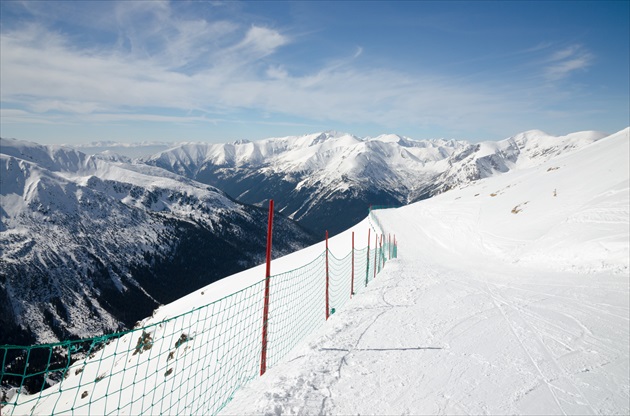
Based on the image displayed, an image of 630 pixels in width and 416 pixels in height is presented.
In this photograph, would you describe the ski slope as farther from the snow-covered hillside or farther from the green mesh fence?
the green mesh fence

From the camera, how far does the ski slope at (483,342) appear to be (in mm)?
6367

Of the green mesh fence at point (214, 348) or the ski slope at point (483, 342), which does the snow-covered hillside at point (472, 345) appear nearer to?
the ski slope at point (483, 342)

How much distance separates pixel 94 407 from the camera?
112ft

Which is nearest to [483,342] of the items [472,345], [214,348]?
[472,345]

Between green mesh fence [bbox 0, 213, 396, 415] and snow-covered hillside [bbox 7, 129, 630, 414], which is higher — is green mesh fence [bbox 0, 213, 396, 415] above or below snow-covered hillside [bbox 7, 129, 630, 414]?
below

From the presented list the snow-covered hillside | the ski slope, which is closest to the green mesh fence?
the snow-covered hillside

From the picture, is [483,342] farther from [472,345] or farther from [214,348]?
[214,348]

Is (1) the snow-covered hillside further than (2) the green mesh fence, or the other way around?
(1) the snow-covered hillside

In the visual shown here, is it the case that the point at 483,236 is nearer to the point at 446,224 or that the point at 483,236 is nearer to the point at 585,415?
the point at 446,224

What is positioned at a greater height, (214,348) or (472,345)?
(472,345)

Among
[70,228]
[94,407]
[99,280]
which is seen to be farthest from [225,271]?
[94,407]

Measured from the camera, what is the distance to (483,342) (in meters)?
9.10

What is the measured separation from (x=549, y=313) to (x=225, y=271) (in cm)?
20100

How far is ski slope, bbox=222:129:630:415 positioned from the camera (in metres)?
6.37
